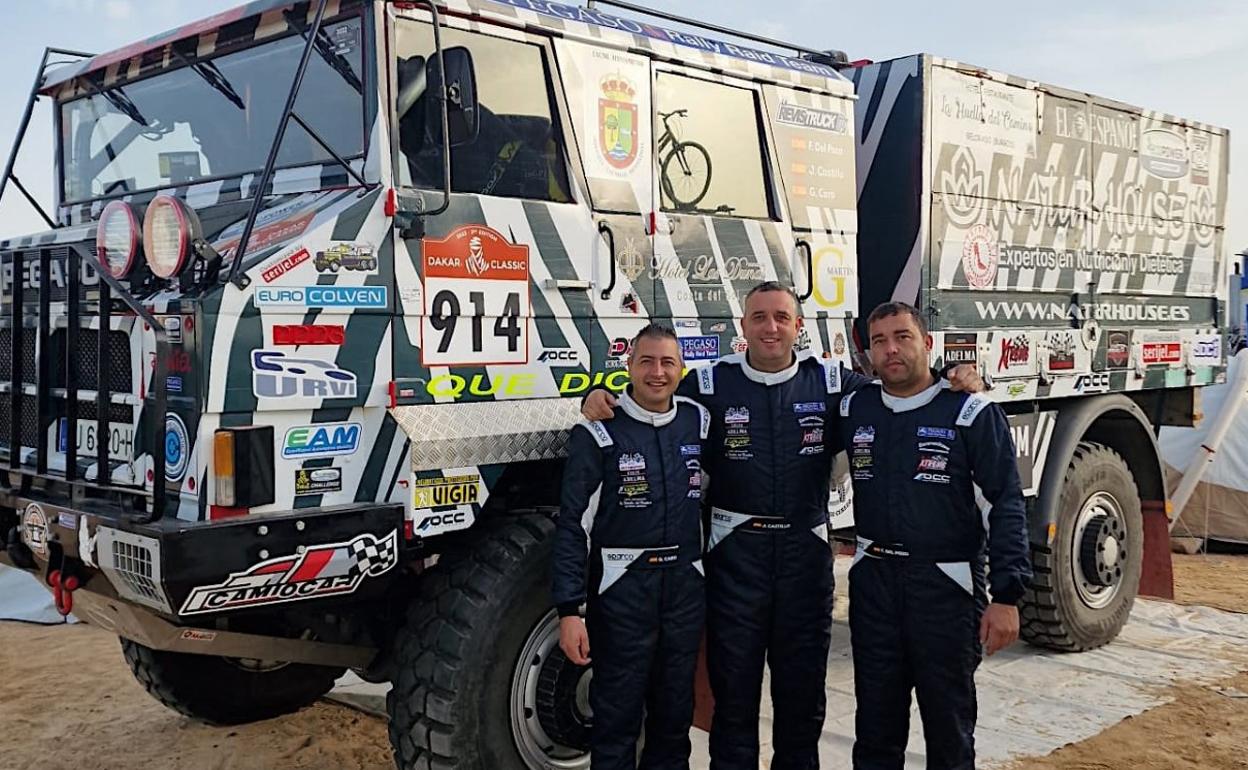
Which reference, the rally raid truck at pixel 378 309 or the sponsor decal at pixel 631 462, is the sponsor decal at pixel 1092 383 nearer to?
the rally raid truck at pixel 378 309

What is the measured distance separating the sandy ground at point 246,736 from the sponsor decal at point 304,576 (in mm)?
1752

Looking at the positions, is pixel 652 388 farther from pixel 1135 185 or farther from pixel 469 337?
pixel 1135 185

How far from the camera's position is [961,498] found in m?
3.82

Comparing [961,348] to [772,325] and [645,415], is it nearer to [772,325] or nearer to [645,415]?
[772,325]

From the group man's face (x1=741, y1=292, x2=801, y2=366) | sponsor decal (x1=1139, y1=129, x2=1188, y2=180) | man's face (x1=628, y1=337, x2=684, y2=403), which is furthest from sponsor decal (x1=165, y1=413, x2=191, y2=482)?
sponsor decal (x1=1139, y1=129, x2=1188, y2=180)

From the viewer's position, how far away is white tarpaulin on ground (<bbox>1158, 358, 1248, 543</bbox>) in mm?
10641

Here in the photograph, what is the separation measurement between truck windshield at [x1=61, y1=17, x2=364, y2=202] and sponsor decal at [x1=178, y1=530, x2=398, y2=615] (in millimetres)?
1313

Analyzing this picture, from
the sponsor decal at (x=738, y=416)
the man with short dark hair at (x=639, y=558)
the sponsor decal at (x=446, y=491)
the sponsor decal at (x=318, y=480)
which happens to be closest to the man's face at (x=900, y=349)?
the sponsor decal at (x=738, y=416)

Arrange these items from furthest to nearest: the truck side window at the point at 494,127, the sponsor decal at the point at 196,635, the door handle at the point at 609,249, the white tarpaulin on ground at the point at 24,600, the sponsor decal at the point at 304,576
→ the white tarpaulin on ground at the point at 24,600 → the door handle at the point at 609,249 → the truck side window at the point at 494,127 → the sponsor decal at the point at 196,635 → the sponsor decal at the point at 304,576

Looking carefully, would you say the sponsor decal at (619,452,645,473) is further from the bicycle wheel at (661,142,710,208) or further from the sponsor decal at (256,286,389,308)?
the bicycle wheel at (661,142,710,208)

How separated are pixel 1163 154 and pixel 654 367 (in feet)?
16.3

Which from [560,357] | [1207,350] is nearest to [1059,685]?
[1207,350]

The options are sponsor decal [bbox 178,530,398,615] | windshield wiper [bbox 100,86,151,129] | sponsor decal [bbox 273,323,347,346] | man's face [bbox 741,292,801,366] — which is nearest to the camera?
sponsor decal [bbox 178,530,398,615]

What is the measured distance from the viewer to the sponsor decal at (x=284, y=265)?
3.55 meters
